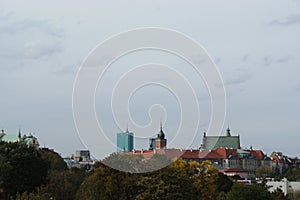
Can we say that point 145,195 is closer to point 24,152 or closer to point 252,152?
point 24,152

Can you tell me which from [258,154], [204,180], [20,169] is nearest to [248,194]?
[204,180]

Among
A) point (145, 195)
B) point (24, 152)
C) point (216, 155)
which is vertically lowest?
point (145, 195)

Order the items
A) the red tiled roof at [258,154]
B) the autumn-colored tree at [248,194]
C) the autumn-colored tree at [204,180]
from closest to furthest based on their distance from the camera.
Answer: the autumn-colored tree at [204,180] → the autumn-colored tree at [248,194] → the red tiled roof at [258,154]

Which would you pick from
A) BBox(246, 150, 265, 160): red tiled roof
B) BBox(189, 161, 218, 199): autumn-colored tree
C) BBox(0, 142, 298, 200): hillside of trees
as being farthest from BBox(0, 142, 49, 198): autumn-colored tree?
BBox(246, 150, 265, 160): red tiled roof

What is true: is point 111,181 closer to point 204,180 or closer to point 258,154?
point 204,180

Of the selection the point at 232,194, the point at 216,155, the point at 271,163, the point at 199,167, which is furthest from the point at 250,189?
the point at 271,163

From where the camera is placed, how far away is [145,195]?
34.1 meters

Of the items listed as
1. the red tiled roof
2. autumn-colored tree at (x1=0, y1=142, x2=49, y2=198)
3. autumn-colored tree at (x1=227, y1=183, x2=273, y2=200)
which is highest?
the red tiled roof

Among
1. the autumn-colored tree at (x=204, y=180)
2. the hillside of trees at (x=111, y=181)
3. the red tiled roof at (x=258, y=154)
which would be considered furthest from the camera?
the red tiled roof at (x=258, y=154)

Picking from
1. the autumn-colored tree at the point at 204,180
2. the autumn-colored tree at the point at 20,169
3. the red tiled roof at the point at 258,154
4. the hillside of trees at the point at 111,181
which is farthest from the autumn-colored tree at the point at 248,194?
the red tiled roof at the point at 258,154

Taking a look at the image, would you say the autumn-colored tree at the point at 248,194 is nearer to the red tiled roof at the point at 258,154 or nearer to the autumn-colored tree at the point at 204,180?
the autumn-colored tree at the point at 204,180

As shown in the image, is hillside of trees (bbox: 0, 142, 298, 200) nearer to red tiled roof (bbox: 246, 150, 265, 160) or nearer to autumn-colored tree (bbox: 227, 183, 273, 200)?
autumn-colored tree (bbox: 227, 183, 273, 200)

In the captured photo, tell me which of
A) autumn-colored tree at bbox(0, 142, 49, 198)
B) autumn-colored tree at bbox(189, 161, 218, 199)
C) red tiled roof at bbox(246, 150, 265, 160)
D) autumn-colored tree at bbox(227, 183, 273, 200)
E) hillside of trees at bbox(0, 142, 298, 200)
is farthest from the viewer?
red tiled roof at bbox(246, 150, 265, 160)

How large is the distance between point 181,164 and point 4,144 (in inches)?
507
